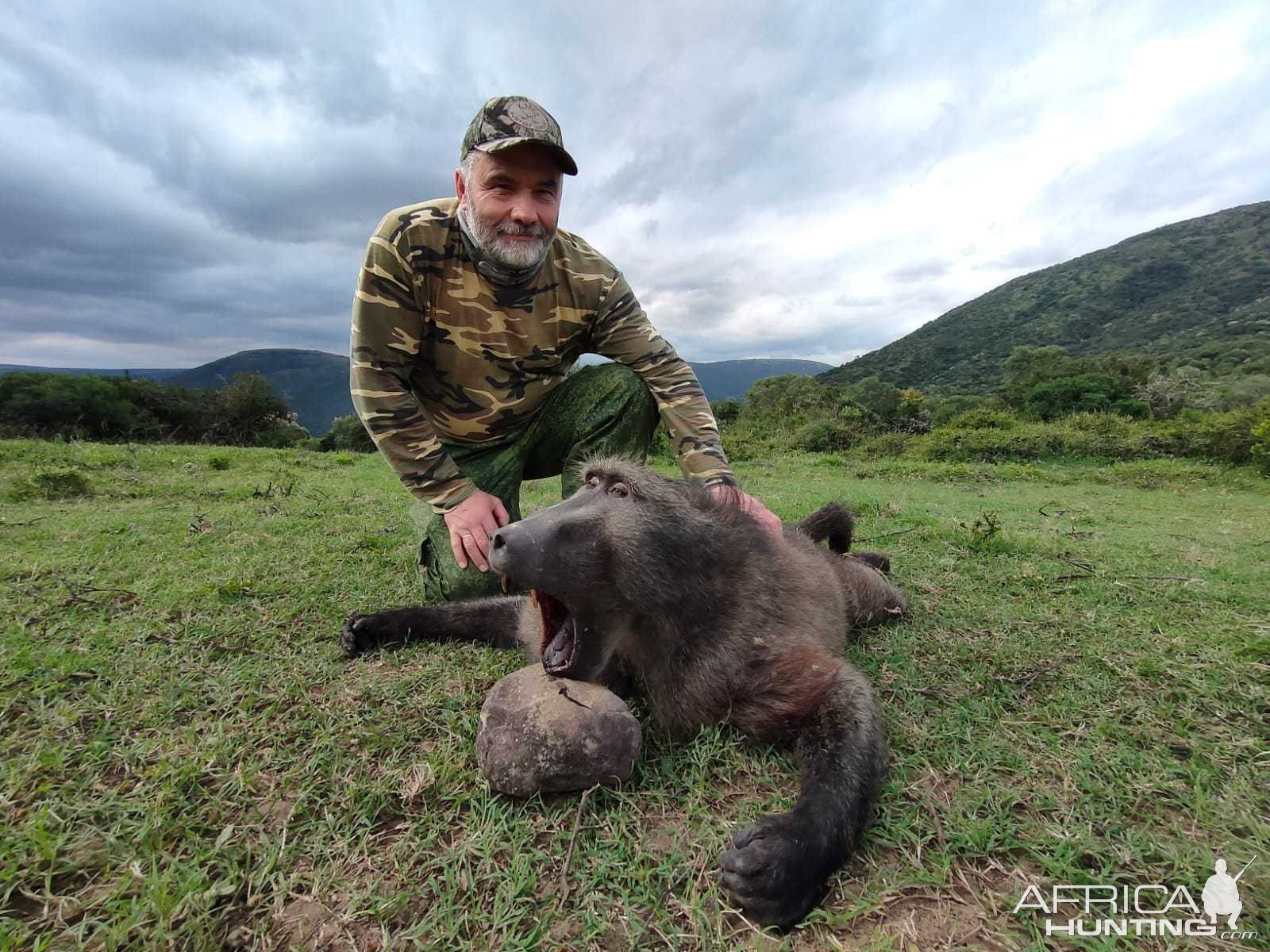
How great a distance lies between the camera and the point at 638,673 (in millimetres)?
2416

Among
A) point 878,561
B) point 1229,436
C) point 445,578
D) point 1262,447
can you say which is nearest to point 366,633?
point 445,578

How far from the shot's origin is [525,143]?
3252mm

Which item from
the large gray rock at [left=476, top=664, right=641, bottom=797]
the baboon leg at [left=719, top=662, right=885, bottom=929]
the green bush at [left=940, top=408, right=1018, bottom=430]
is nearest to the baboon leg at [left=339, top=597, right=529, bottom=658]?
the large gray rock at [left=476, top=664, right=641, bottom=797]

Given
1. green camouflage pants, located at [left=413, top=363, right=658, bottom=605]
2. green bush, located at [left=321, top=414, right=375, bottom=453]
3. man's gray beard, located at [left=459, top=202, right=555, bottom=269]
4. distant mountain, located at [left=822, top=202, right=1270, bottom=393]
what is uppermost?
distant mountain, located at [left=822, top=202, right=1270, bottom=393]

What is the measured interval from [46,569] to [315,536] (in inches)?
68.7

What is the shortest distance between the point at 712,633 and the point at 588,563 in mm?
595

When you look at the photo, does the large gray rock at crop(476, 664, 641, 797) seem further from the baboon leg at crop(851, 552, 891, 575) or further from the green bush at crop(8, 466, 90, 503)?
the green bush at crop(8, 466, 90, 503)

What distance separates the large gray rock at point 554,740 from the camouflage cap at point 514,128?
9.29 feet

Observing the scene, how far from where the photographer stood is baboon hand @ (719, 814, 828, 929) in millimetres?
1535

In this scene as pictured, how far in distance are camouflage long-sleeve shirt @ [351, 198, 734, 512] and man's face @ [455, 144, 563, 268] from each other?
275 mm

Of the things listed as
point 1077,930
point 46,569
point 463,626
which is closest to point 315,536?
point 46,569

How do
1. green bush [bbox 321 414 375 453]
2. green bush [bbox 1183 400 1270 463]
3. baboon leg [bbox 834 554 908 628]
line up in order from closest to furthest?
baboon leg [bbox 834 554 908 628]
green bush [bbox 1183 400 1270 463]
green bush [bbox 321 414 375 453]

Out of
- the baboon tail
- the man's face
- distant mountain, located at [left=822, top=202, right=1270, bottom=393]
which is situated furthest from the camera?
distant mountain, located at [left=822, top=202, right=1270, bottom=393]

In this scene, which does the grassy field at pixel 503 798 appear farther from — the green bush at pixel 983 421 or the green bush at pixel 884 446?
the green bush at pixel 983 421
